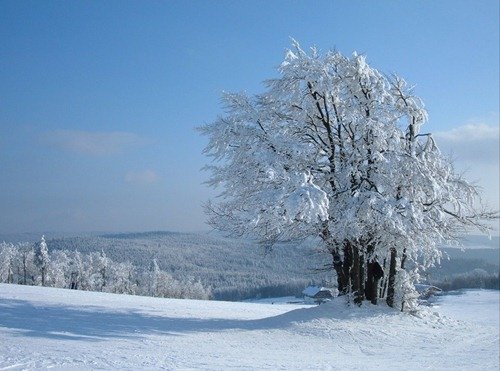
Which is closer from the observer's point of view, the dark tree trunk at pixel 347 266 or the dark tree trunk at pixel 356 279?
the dark tree trunk at pixel 356 279

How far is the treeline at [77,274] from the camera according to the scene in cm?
7692

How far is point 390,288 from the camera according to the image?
1800cm

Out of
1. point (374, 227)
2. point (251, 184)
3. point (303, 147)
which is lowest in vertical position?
point (374, 227)

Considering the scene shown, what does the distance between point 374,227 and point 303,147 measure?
Answer: 11.3 ft

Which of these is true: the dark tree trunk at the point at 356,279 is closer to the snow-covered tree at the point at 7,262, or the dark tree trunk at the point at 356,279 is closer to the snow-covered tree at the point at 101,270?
the snow-covered tree at the point at 7,262

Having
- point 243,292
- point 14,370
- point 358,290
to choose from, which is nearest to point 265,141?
point 358,290

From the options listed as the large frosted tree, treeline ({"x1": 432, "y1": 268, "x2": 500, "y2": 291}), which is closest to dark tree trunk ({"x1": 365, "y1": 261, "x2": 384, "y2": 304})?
the large frosted tree

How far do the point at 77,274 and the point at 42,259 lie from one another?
33.3ft

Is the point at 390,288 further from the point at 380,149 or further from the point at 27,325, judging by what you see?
the point at 27,325

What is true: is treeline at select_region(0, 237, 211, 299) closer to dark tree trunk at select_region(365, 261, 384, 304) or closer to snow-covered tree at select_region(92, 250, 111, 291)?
snow-covered tree at select_region(92, 250, 111, 291)

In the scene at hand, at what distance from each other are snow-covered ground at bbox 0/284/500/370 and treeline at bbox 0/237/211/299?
64368 mm

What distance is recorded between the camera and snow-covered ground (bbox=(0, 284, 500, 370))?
31.7ft

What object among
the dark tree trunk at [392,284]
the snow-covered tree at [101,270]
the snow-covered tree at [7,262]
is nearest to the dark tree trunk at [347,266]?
the dark tree trunk at [392,284]

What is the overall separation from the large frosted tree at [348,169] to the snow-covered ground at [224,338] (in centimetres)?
223
